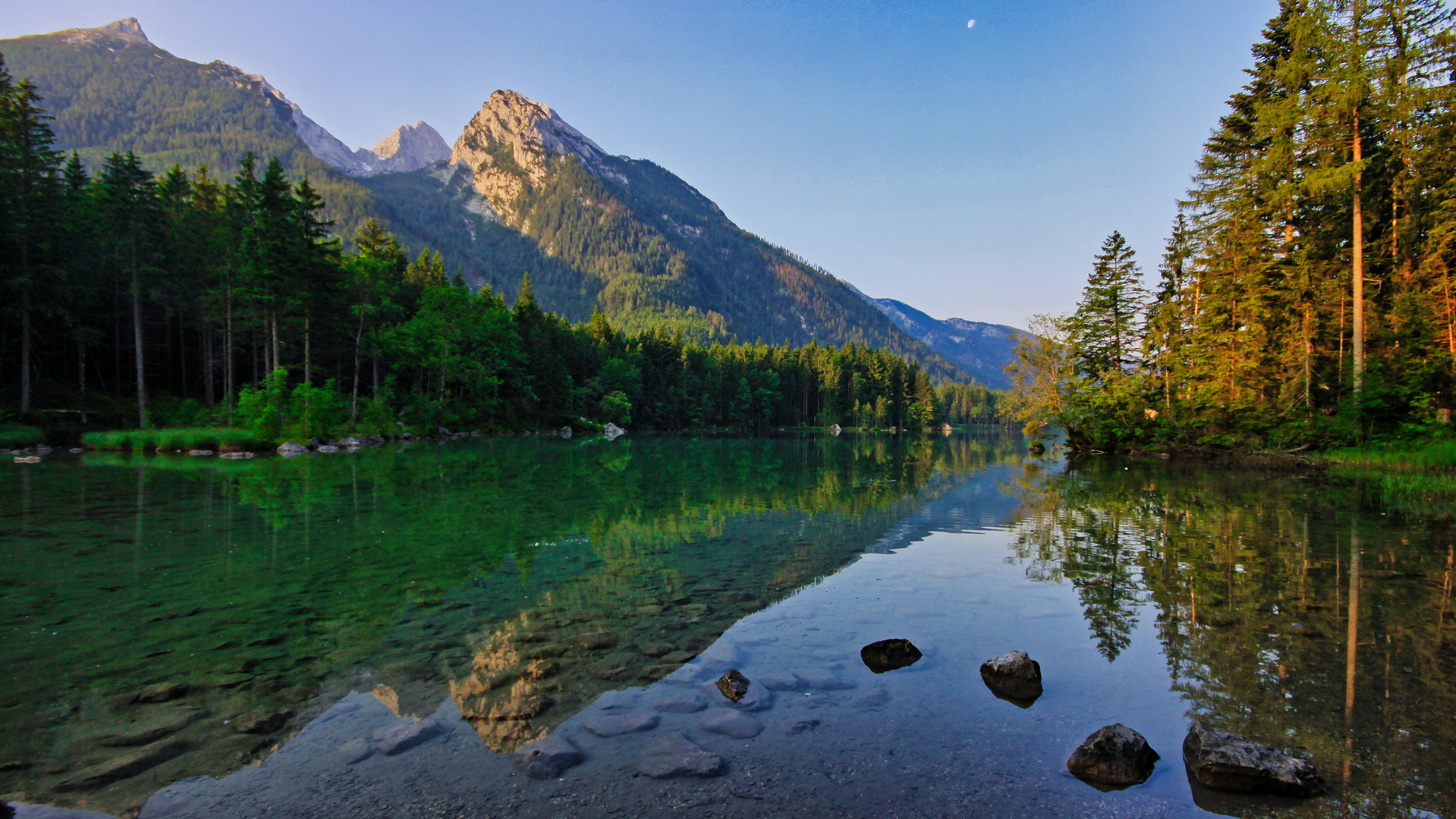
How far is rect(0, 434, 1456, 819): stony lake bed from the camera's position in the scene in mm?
4066

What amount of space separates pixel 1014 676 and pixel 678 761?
324 centimetres

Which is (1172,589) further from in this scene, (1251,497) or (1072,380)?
(1072,380)

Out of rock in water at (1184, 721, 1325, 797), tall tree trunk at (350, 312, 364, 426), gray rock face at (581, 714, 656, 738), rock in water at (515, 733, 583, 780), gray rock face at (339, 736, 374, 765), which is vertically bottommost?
gray rock face at (339, 736, 374, 765)

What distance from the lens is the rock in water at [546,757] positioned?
424 centimetres

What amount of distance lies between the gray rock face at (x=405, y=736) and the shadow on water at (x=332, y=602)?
0.26 meters

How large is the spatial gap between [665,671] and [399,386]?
6187 cm

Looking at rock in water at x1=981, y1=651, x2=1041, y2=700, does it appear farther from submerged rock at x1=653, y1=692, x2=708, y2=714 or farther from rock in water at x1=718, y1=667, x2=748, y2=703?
submerged rock at x1=653, y1=692, x2=708, y2=714

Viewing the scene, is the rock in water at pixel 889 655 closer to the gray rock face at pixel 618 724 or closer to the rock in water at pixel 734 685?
the rock in water at pixel 734 685

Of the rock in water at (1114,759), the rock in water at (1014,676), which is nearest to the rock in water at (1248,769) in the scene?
the rock in water at (1114,759)

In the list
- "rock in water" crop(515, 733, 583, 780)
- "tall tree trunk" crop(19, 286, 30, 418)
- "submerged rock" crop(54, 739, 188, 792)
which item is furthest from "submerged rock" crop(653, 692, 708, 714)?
"tall tree trunk" crop(19, 286, 30, 418)

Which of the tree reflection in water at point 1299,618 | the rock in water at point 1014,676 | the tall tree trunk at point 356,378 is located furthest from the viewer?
the tall tree trunk at point 356,378

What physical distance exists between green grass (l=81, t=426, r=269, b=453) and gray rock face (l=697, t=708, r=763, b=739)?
39360 mm

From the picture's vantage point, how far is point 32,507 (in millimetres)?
15180

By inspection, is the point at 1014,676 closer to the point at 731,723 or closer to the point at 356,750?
the point at 731,723
